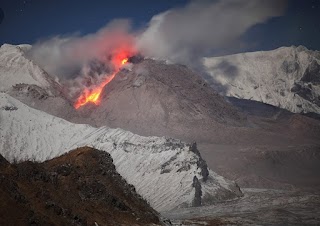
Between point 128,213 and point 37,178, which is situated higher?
point 37,178

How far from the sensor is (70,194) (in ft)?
262

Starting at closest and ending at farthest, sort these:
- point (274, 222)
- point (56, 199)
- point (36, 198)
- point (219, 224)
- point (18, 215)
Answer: point (18, 215) < point (36, 198) < point (56, 199) < point (219, 224) < point (274, 222)

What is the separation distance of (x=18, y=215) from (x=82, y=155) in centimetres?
4290

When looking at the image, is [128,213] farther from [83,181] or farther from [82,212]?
[82,212]

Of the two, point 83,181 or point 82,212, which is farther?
point 83,181

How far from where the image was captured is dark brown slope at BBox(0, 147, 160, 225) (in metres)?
56.8

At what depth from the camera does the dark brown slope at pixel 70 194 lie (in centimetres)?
5684

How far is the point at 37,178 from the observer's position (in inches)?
2921

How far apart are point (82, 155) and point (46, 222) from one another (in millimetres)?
39858

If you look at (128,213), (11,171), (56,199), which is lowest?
(128,213)

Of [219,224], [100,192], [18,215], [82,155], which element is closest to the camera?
[18,215]

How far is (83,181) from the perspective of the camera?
283ft

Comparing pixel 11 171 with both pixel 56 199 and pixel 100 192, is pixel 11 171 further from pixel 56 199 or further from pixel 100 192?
pixel 100 192

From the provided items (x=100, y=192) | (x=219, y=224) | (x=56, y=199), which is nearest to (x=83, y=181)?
(x=100, y=192)
